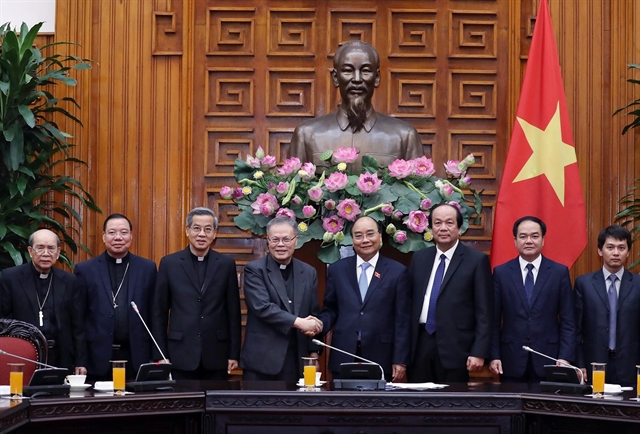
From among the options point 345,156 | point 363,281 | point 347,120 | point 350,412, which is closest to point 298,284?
point 363,281

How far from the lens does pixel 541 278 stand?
4719mm

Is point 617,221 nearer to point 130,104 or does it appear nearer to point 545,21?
point 545,21

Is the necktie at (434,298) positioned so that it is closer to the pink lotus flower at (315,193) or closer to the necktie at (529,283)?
the necktie at (529,283)

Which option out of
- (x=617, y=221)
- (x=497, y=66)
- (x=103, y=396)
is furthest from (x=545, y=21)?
(x=103, y=396)

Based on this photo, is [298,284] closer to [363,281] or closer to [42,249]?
[363,281]

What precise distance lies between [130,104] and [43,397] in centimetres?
331

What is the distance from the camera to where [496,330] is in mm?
4699

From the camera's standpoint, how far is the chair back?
4.05m

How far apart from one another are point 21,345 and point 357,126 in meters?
2.39

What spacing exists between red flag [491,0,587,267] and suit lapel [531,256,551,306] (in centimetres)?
87

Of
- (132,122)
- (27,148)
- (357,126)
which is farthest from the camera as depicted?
(132,122)

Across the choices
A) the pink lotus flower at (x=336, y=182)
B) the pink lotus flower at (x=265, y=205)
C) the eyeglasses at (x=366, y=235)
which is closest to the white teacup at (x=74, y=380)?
the pink lotus flower at (x=265, y=205)

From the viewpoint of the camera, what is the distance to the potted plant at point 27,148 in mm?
5688

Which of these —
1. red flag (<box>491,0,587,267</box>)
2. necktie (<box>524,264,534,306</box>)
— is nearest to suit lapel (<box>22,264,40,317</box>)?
necktie (<box>524,264,534,306</box>)
